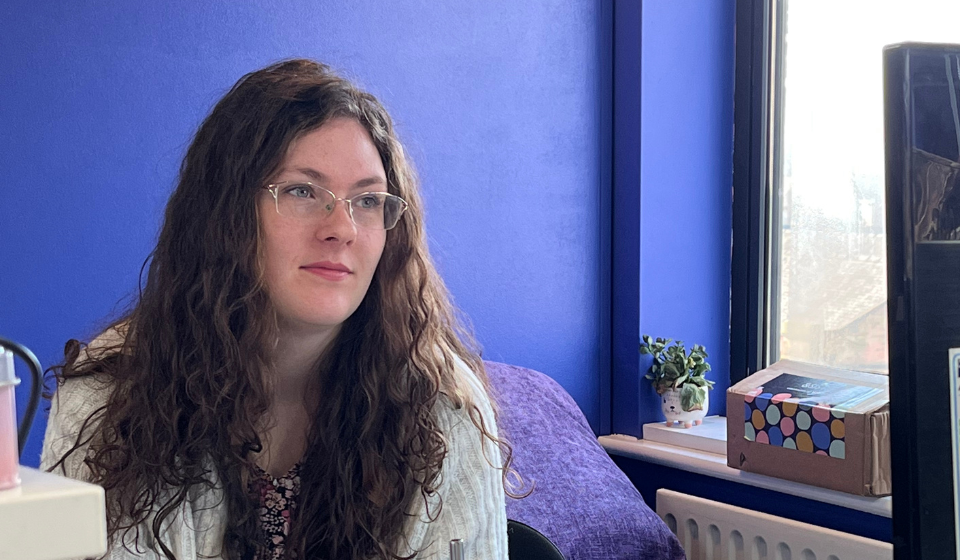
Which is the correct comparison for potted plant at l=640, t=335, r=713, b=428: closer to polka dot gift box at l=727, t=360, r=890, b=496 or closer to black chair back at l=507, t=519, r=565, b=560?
polka dot gift box at l=727, t=360, r=890, b=496

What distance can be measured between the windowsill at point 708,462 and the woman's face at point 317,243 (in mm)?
1168

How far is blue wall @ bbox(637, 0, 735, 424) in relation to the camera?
2568mm

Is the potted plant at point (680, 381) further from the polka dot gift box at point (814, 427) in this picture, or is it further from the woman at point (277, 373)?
the woman at point (277, 373)

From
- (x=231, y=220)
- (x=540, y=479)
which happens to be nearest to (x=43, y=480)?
(x=231, y=220)

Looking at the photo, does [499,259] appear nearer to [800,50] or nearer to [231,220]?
[800,50]

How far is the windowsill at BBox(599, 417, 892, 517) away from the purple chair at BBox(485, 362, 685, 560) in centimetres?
25

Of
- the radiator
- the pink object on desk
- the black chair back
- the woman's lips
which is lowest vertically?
the radiator

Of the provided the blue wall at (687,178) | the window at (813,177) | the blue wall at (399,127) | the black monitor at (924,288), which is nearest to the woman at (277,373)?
the blue wall at (399,127)

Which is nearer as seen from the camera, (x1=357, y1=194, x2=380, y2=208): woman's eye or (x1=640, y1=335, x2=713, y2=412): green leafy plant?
(x1=357, y1=194, x2=380, y2=208): woman's eye

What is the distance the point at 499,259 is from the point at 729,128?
0.79 metres

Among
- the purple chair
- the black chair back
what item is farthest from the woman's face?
the purple chair

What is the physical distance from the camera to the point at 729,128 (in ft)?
8.88

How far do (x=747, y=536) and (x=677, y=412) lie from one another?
0.41 m

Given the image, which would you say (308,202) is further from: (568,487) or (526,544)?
(568,487)
